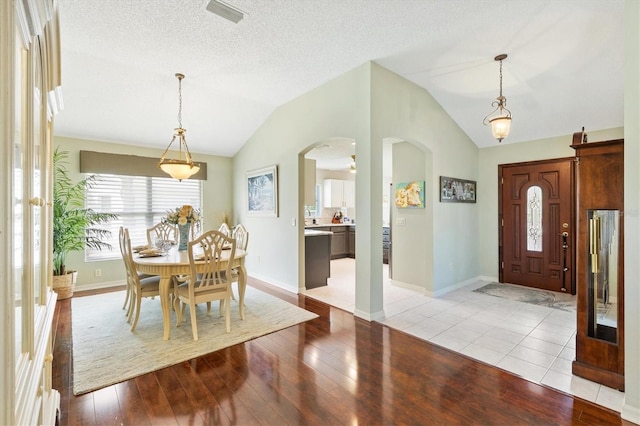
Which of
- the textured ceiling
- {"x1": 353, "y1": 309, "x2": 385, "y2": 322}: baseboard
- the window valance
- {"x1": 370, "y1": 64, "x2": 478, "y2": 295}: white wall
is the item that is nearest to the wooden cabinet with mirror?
the textured ceiling

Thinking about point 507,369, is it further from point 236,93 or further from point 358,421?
point 236,93

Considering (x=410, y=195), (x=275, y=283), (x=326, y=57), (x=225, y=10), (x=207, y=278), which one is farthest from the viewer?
(x=275, y=283)

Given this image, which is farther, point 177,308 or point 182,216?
point 182,216

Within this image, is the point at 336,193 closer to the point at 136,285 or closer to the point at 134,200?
the point at 134,200

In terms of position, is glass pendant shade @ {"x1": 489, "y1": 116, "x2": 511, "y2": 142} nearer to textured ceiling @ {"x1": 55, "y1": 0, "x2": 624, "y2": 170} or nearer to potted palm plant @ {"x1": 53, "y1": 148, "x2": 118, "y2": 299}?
textured ceiling @ {"x1": 55, "y1": 0, "x2": 624, "y2": 170}

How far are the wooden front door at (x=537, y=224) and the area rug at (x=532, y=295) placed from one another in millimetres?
174

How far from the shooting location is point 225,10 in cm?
253

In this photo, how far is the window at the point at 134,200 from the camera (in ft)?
16.2

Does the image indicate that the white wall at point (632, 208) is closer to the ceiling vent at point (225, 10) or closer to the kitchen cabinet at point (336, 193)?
the ceiling vent at point (225, 10)

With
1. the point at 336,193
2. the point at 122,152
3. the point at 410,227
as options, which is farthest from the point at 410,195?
the point at 122,152

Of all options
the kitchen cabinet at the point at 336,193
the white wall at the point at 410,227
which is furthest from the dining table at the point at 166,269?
the kitchen cabinet at the point at 336,193

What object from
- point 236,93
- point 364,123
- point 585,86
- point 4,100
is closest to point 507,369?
point 364,123

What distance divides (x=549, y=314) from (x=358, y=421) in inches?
125

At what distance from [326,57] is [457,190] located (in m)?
2.91
